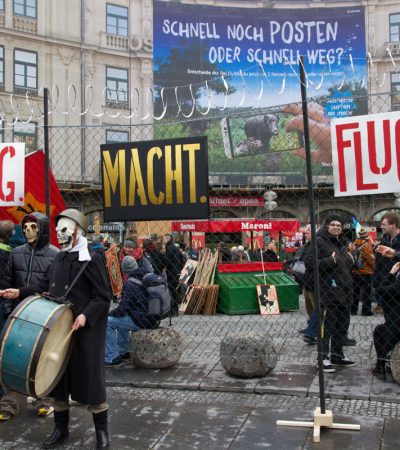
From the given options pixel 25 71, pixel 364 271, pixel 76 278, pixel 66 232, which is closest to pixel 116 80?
pixel 25 71

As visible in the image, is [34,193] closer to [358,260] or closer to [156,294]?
[156,294]

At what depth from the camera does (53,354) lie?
3842mm

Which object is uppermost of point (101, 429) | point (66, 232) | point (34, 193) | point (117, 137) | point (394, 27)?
point (394, 27)

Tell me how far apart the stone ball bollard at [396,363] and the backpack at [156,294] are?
249 cm

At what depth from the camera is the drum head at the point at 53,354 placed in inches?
148

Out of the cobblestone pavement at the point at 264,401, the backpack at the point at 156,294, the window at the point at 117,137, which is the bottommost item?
the cobblestone pavement at the point at 264,401

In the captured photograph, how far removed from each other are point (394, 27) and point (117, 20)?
49.5 feet

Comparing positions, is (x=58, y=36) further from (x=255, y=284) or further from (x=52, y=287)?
(x=52, y=287)

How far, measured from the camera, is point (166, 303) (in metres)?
6.27

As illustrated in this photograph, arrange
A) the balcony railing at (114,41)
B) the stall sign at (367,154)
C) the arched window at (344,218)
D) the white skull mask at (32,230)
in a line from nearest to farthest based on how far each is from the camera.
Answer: the white skull mask at (32,230) → the stall sign at (367,154) → the arched window at (344,218) → the balcony railing at (114,41)

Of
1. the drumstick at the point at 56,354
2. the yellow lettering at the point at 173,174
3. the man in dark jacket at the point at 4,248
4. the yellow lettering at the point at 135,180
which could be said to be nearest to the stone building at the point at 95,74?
Answer: the yellow lettering at the point at 135,180

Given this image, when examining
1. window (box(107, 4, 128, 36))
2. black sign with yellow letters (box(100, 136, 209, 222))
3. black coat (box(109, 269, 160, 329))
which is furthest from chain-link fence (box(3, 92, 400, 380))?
window (box(107, 4, 128, 36))

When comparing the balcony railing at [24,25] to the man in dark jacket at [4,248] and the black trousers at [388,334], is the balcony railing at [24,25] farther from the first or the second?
the black trousers at [388,334]

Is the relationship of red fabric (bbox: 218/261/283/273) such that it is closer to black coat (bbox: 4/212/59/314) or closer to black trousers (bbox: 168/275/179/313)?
black trousers (bbox: 168/275/179/313)
